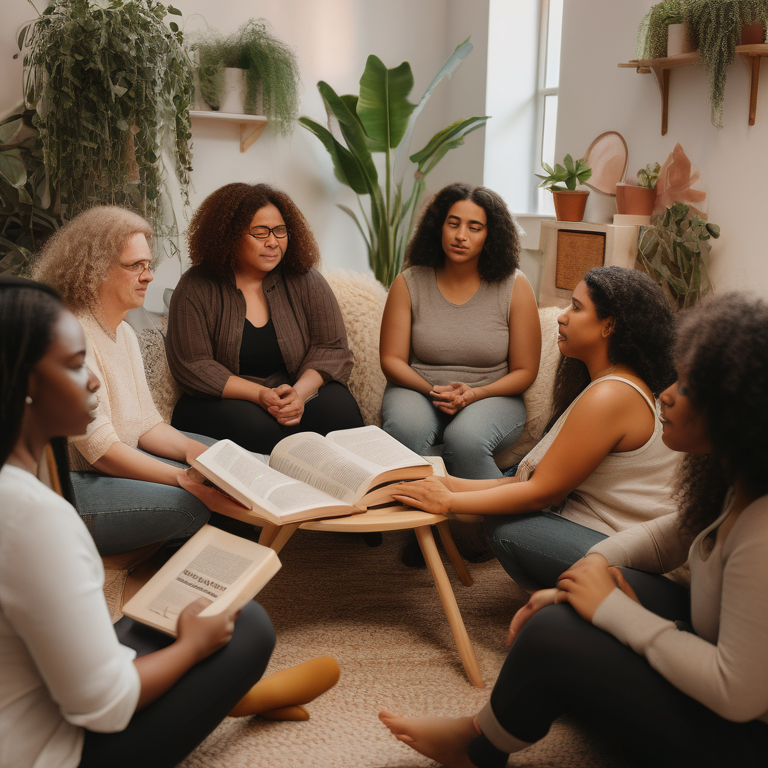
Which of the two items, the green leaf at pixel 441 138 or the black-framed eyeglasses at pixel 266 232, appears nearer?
the black-framed eyeglasses at pixel 266 232

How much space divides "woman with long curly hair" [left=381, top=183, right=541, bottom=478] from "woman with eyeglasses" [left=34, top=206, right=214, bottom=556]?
28.3 inches

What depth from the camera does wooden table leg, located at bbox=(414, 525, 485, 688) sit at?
160 centimetres

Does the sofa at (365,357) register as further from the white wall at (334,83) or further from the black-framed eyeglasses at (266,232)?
the white wall at (334,83)

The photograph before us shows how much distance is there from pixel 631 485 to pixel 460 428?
652 millimetres

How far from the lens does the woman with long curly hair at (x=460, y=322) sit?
2223mm

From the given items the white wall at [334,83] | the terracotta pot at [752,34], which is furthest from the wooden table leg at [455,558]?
the white wall at [334,83]

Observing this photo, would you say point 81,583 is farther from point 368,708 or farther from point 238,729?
point 368,708

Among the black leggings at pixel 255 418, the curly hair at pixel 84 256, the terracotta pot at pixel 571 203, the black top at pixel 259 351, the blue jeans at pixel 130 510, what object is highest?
the terracotta pot at pixel 571 203

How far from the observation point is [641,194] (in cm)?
277

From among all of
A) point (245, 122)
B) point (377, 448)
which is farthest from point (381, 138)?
point (377, 448)

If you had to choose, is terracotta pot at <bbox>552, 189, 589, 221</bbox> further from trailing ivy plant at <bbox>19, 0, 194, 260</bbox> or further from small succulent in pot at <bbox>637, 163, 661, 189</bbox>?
trailing ivy plant at <bbox>19, 0, 194, 260</bbox>

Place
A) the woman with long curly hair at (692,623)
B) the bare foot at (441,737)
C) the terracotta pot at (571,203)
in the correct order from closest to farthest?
the woman with long curly hair at (692,623)
the bare foot at (441,737)
the terracotta pot at (571,203)

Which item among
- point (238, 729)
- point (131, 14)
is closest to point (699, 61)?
point (131, 14)

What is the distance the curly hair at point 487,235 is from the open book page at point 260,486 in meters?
1.10
